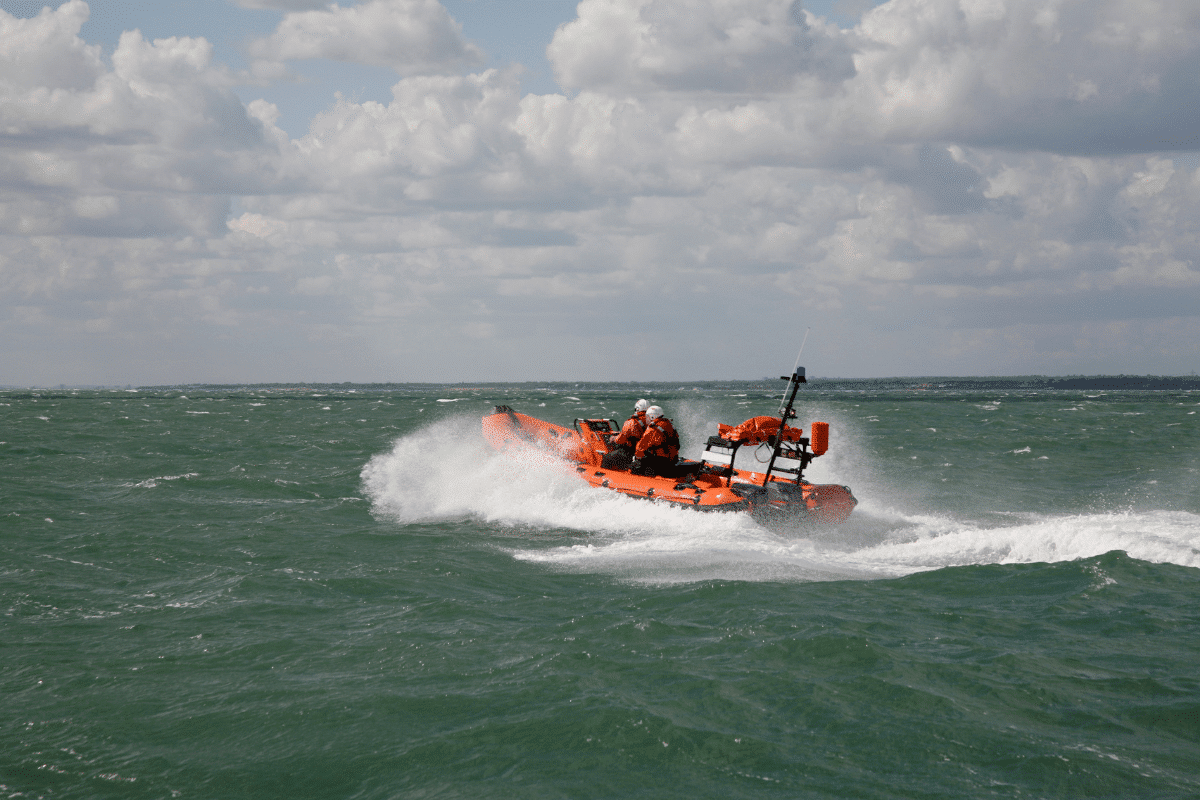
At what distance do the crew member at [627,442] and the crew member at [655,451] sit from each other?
0.39 metres

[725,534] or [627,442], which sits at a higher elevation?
[627,442]

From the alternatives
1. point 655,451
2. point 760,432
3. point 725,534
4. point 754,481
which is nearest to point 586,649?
point 725,534

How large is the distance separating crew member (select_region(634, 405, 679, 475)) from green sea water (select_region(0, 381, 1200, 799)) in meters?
0.93

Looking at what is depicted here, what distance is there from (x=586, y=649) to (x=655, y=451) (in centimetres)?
755

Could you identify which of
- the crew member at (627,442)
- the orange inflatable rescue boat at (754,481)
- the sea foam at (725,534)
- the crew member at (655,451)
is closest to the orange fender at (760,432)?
the orange inflatable rescue boat at (754,481)

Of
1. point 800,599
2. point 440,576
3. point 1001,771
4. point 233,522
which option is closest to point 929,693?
point 1001,771

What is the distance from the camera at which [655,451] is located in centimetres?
1499

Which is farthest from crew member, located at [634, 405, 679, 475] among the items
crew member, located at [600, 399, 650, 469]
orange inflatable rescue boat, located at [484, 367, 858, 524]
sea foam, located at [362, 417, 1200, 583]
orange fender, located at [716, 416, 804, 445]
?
orange fender, located at [716, 416, 804, 445]

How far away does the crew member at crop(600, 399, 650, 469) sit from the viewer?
50.8ft

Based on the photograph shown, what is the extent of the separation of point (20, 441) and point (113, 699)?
2186cm

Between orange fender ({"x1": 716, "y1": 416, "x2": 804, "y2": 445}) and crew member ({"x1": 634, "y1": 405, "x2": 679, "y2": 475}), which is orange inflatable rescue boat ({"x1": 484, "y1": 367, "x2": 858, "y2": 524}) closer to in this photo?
orange fender ({"x1": 716, "y1": 416, "x2": 804, "y2": 445})

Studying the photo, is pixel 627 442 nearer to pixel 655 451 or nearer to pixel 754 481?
pixel 655 451

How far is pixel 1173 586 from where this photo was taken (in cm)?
958

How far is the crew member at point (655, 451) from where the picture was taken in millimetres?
14969
